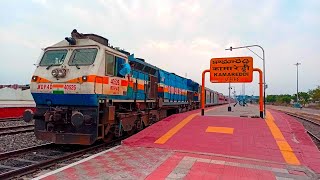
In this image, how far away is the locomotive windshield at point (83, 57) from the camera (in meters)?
9.27

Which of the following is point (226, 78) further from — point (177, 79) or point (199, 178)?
point (199, 178)

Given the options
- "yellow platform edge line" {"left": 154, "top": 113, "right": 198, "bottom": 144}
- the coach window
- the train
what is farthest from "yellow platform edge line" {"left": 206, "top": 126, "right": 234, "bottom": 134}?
the coach window

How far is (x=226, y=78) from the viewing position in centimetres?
1691

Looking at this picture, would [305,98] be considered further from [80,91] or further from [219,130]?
[80,91]

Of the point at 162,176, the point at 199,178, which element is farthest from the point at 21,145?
the point at 199,178

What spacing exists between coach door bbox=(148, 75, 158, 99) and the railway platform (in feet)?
6.72

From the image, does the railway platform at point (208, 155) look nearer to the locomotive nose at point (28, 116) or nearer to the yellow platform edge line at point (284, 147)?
the yellow platform edge line at point (284, 147)

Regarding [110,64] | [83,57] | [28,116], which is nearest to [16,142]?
[28,116]

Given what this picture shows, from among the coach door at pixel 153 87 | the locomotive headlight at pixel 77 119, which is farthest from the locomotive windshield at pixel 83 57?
the coach door at pixel 153 87

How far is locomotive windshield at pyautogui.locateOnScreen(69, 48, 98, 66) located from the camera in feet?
30.4

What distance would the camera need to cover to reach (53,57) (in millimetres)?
9828

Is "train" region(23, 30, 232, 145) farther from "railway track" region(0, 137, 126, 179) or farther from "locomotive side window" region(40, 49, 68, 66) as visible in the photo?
"railway track" region(0, 137, 126, 179)

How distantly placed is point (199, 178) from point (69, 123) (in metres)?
4.95

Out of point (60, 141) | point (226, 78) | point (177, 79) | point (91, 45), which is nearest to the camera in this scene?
point (60, 141)
